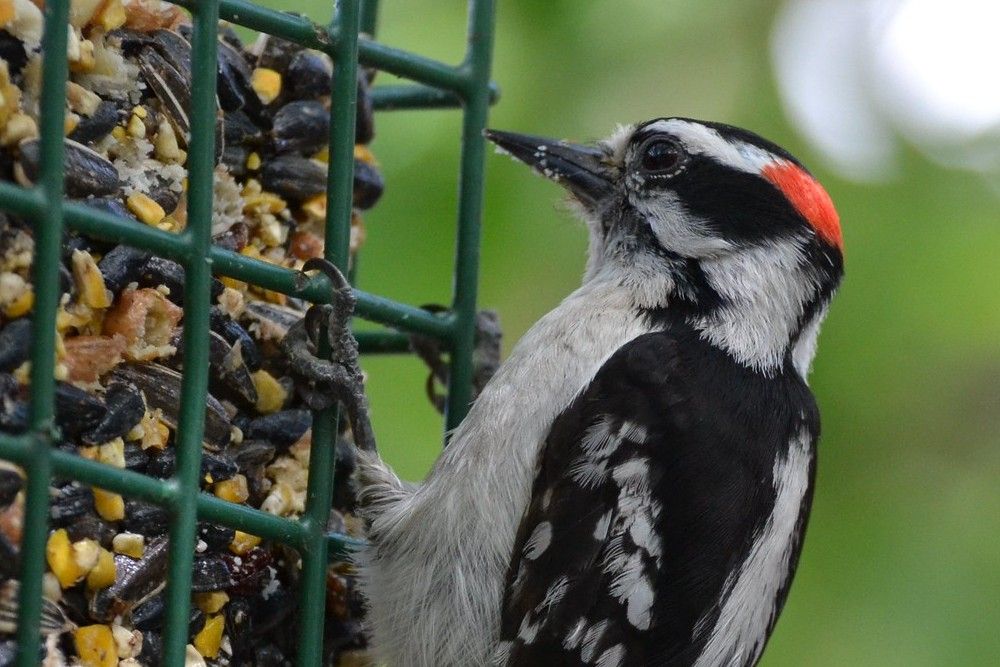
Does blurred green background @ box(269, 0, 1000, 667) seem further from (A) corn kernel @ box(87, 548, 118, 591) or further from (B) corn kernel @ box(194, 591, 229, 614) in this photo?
(A) corn kernel @ box(87, 548, 118, 591)

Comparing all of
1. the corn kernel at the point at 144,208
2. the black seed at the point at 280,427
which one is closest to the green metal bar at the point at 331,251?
the black seed at the point at 280,427

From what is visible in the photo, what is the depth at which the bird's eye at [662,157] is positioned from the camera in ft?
14.3

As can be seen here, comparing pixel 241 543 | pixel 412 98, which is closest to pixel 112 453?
pixel 241 543

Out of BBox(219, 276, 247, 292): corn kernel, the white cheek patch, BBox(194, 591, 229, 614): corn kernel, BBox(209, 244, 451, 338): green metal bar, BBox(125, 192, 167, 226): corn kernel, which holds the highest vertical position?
the white cheek patch

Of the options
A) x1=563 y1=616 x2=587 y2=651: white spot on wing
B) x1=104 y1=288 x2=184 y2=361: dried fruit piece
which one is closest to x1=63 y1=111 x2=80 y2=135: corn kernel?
x1=104 y1=288 x2=184 y2=361: dried fruit piece

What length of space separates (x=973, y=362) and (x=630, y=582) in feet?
6.96

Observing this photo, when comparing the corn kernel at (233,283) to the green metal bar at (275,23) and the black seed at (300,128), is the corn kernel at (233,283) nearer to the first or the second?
the black seed at (300,128)

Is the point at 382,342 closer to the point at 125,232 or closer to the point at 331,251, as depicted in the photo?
the point at 331,251

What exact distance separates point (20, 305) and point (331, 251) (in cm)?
82

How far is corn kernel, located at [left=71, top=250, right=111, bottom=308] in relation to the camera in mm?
3010

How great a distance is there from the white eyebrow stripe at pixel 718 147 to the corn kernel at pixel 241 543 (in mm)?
1742

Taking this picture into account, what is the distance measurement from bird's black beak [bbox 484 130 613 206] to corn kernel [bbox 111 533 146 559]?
169 cm

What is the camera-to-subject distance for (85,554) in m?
3.00

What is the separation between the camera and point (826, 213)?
4277mm
